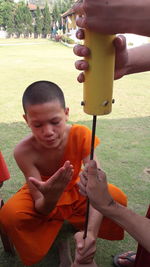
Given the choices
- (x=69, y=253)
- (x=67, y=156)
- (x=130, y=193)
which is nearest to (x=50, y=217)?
(x=69, y=253)

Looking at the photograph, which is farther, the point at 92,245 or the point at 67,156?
the point at 67,156

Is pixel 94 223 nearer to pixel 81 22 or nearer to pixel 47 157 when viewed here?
pixel 47 157

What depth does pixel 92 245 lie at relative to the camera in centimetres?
134

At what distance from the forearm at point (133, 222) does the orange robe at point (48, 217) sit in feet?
2.16

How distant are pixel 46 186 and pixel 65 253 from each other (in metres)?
0.58

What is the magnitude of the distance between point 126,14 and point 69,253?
1.45 metres

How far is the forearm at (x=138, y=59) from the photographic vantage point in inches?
53.9

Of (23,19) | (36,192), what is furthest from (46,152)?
(23,19)

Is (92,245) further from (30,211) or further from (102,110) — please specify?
(102,110)

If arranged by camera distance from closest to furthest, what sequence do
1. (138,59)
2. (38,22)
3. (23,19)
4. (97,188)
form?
(97,188), (138,59), (38,22), (23,19)

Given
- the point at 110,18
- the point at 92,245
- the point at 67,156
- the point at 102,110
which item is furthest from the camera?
the point at 67,156

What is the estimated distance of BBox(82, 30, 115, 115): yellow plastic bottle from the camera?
878mm

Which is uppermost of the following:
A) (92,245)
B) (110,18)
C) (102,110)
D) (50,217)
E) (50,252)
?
(110,18)

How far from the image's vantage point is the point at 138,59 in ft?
4.61
